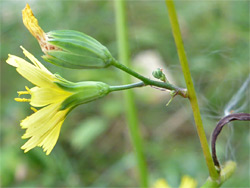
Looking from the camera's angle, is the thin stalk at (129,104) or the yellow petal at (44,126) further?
the thin stalk at (129,104)

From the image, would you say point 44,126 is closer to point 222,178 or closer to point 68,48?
point 68,48

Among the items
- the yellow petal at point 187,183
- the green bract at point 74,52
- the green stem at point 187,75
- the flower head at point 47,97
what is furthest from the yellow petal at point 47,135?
the yellow petal at point 187,183

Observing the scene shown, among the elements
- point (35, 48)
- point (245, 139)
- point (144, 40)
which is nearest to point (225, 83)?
point (245, 139)

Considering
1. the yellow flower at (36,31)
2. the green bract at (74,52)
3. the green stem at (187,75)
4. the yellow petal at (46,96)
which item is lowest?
the green stem at (187,75)

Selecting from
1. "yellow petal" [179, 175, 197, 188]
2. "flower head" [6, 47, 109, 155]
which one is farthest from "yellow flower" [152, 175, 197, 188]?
"flower head" [6, 47, 109, 155]

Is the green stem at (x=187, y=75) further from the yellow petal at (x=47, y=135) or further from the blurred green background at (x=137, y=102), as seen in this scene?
the blurred green background at (x=137, y=102)

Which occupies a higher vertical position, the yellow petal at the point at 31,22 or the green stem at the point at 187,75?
the yellow petal at the point at 31,22

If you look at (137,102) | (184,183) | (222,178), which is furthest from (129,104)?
(222,178)

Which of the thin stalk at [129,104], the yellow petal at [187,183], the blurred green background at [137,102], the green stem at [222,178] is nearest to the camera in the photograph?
the green stem at [222,178]
